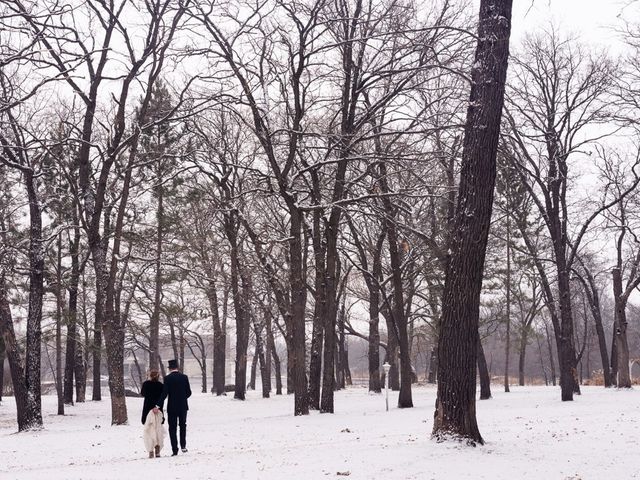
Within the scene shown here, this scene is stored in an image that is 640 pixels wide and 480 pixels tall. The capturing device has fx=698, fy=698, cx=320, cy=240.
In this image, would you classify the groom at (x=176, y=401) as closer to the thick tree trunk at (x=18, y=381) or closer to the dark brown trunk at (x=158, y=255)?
the thick tree trunk at (x=18, y=381)

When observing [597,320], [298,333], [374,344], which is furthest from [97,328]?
[597,320]

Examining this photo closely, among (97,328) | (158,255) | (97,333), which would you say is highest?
(158,255)

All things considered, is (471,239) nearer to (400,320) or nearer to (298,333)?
(298,333)

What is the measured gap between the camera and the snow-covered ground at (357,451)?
8102 mm

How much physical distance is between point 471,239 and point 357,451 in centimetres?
327

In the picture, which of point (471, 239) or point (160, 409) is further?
point (160, 409)

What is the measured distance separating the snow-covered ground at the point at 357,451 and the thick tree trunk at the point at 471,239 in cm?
53

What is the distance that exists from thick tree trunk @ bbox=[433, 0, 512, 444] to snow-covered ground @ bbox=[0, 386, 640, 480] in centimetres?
53

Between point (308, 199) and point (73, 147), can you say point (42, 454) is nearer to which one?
point (308, 199)

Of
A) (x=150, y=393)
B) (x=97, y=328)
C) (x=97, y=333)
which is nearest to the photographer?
(x=150, y=393)

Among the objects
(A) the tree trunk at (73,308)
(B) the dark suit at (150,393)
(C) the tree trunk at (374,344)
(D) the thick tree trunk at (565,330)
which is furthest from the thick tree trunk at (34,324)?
(C) the tree trunk at (374,344)

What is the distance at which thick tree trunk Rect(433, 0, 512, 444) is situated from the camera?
373 inches

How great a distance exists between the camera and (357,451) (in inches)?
372

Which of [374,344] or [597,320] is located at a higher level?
[597,320]
